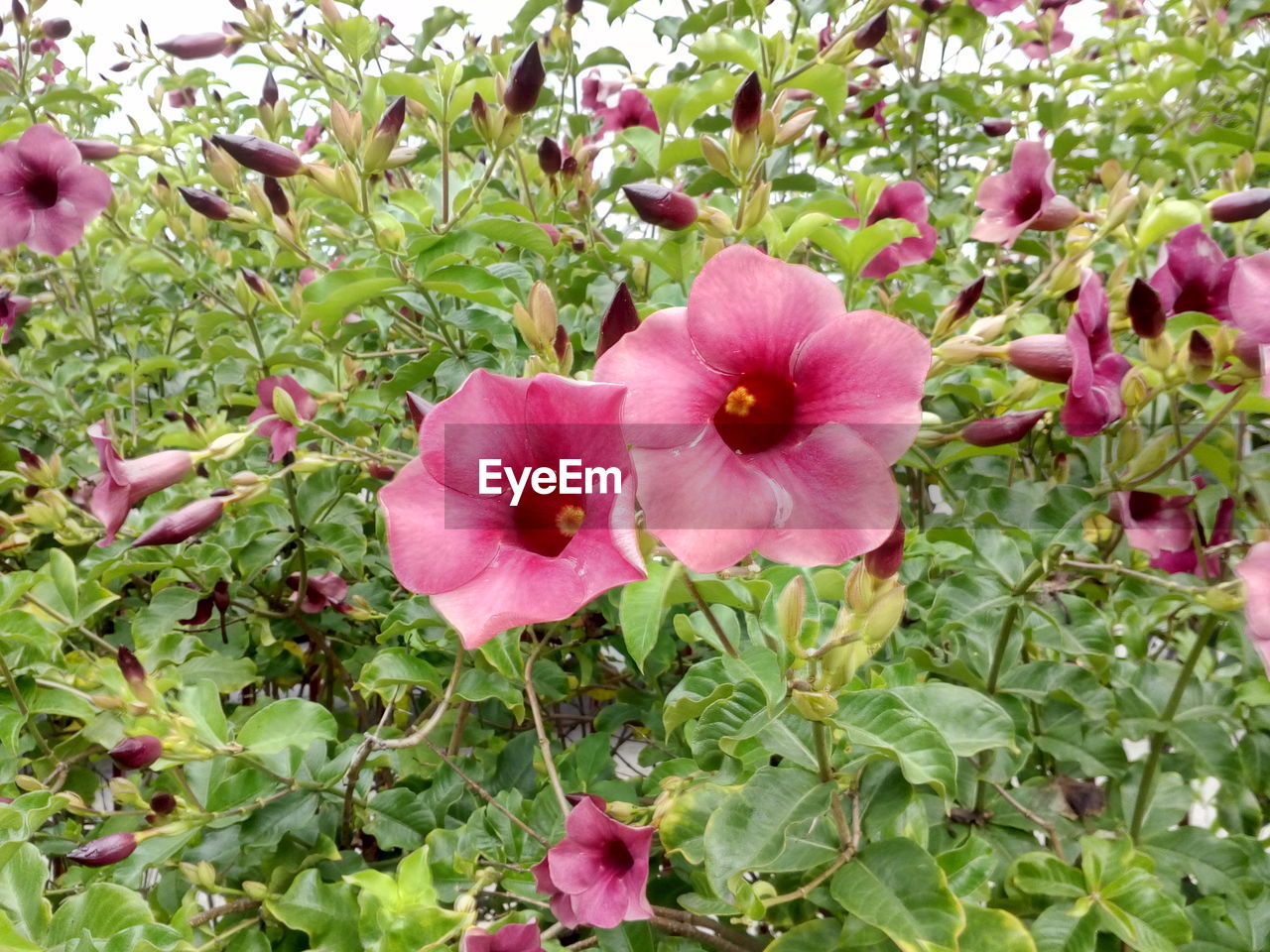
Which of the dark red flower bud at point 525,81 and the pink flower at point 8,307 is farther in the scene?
the pink flower at point 8,307

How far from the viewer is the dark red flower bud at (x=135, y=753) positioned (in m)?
0.83

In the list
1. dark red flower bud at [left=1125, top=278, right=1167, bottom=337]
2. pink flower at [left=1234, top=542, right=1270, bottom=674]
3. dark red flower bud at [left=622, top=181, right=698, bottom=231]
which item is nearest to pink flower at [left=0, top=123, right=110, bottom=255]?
dark red flower bud at [left=622, top=181, right=698, bottom=231]

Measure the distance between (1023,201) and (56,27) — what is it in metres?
2.05

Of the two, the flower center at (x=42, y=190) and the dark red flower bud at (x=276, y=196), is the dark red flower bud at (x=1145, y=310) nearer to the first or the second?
the dark red flower bud at (x=276, y=196)

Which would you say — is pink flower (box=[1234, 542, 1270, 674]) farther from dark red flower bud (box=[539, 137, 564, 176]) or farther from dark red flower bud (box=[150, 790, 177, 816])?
dark red flower bud (box=[150, 790, 177, 816])

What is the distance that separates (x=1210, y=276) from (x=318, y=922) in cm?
121

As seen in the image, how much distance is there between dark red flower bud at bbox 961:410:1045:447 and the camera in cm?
74

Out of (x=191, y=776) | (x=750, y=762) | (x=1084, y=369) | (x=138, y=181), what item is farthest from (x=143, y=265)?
(x=1084, y=369)

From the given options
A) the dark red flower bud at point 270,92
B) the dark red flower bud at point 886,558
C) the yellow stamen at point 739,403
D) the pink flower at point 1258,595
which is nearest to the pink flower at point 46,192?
the dark red flower bud at point 270,92

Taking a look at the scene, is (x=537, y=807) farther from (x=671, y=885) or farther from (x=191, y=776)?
(x=191, y=776)

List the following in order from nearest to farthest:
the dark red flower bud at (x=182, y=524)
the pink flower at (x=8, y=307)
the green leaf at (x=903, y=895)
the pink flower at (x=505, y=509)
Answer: the pink flower at (x=505, y=509), the green leaf at (x=903, y=895), the dark red flower bud at (x=182, y=524), the pink flower at (x=8, y=307)

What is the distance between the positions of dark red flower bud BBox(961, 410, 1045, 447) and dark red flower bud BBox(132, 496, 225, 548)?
769mm

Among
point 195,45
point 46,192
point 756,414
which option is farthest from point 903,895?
point 195,45

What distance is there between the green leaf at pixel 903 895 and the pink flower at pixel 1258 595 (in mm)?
285
